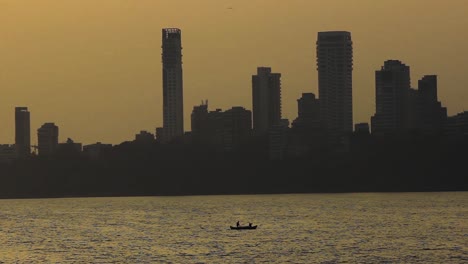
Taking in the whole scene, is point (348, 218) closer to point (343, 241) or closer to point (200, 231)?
point (200, 231)

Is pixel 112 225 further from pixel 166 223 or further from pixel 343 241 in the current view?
pixel 343 241

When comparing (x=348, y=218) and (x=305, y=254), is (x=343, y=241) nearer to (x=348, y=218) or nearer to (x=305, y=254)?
(x=305, y=254)

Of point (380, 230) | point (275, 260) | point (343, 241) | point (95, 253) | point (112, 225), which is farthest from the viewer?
point (112, 225)

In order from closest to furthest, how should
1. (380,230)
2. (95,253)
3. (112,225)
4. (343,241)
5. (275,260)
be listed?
1. (275,260)
2. (95,253)
3. (343,241)
4. (380,230)
5. (112,225)

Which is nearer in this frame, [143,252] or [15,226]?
[143,252]

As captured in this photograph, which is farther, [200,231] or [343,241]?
[200,231]

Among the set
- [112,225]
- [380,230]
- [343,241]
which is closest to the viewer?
[343,241]

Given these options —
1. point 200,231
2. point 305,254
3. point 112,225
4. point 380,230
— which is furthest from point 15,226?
point 305,254

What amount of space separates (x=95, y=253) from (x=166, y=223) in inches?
2277

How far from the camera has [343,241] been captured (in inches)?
5221

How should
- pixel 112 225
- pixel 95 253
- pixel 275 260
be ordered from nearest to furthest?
pixel 275 260 → pixel 95 253 → pixel 112 225

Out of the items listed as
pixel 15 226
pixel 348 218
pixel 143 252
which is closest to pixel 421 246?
pixel 143 252

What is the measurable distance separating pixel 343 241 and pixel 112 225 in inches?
2047

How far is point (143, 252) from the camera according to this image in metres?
125
